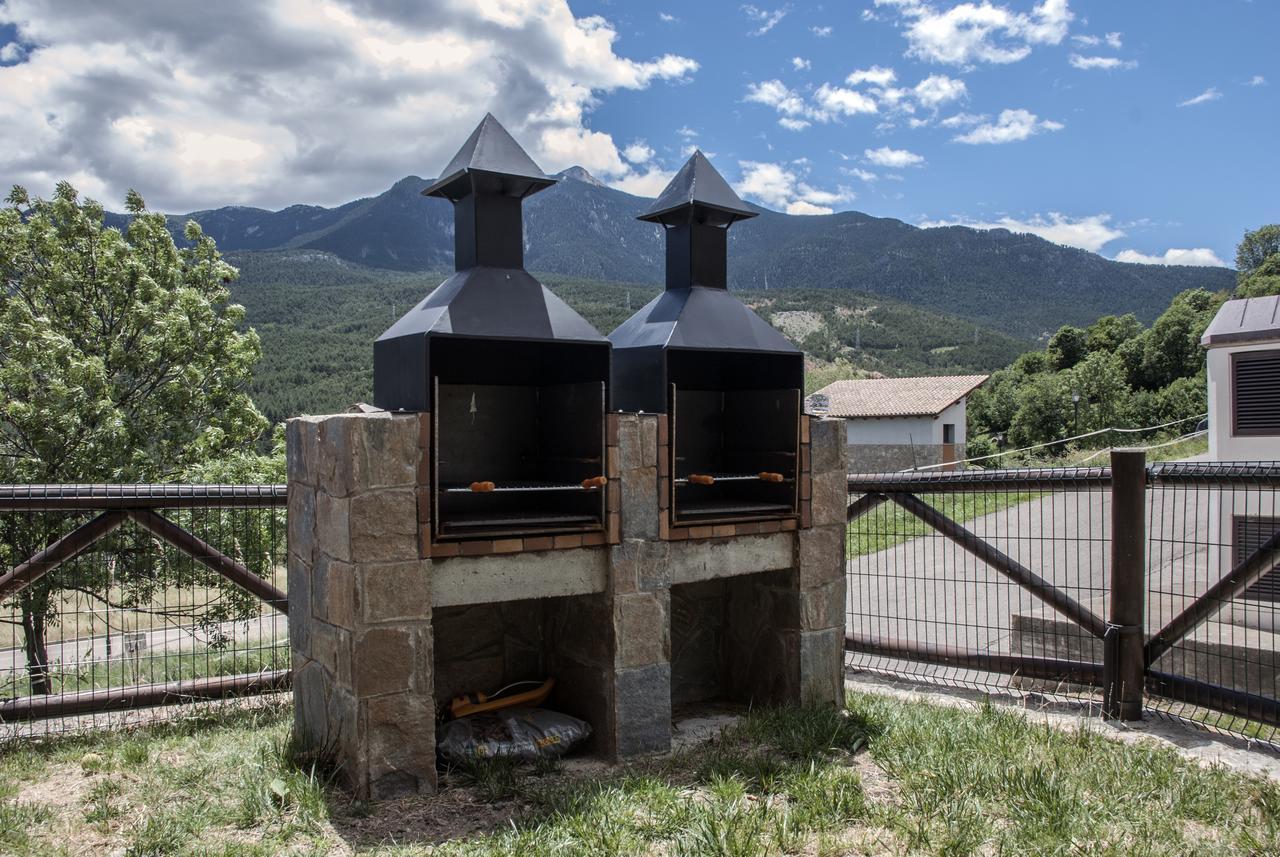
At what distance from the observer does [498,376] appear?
4.85 meters

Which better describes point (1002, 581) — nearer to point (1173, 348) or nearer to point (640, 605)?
point (640, 605)

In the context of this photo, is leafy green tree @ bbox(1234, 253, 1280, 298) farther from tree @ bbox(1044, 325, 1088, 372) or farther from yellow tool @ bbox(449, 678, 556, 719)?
yellow tool @ bbox(449, 678, 556, 719)

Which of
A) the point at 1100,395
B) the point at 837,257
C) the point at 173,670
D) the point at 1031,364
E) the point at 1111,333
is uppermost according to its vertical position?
the point at 837,257

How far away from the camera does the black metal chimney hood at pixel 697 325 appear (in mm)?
4578

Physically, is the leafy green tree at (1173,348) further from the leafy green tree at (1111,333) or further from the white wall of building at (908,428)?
the white wall of building at (908,428)

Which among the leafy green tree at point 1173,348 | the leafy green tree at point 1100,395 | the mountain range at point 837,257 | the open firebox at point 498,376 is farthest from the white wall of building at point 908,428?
the mountain range at point 837,257

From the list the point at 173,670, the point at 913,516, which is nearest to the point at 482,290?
the point at 913,516

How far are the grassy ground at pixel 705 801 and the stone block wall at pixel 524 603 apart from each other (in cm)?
31

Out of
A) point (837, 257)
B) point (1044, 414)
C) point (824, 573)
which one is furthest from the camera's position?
point (837, 257)

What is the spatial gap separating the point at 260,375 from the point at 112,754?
4203 cm

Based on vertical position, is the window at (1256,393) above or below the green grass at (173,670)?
above

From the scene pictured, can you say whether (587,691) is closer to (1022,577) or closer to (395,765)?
(395,765)

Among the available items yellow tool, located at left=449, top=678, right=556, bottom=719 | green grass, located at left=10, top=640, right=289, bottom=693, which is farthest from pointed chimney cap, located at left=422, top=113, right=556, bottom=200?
green grass, located at left=10, top=640, right=289, bottom=693

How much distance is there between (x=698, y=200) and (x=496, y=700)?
2981 mm
